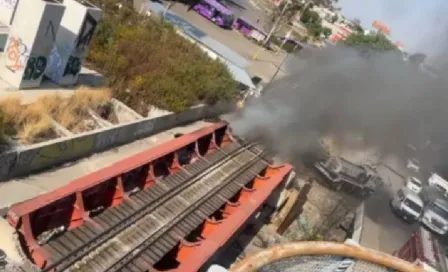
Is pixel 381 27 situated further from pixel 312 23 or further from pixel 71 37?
pixel 71 37

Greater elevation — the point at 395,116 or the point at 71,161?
the point at 395,116

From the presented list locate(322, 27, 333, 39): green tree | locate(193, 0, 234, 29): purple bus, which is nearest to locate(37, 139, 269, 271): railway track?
locate(193, 0, 234, 29): purple bus

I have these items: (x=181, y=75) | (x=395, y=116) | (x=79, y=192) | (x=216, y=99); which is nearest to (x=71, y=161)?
(x=79, y=192)

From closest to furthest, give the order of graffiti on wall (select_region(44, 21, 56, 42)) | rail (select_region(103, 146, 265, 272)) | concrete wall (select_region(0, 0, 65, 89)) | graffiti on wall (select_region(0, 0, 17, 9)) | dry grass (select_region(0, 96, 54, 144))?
rail (select_region(103, 146, 265, 272)) < dry grass (select_region(0, 96, 54, 144)) < concrete wall (select_region(0, 0, 65, 89)) < graffiti on wall (select_region(44, 21, 56, 42)) < graffiti on wall (select_region(0, 0, 17, 9))

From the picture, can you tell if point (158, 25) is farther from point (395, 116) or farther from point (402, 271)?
point (402, 271)

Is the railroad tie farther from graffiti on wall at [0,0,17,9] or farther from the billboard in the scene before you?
the billboard

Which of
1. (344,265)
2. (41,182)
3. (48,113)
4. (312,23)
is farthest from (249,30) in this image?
(344,265)

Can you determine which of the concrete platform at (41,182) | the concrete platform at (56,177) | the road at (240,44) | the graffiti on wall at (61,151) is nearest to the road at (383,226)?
the concrete platform at (56,177)
